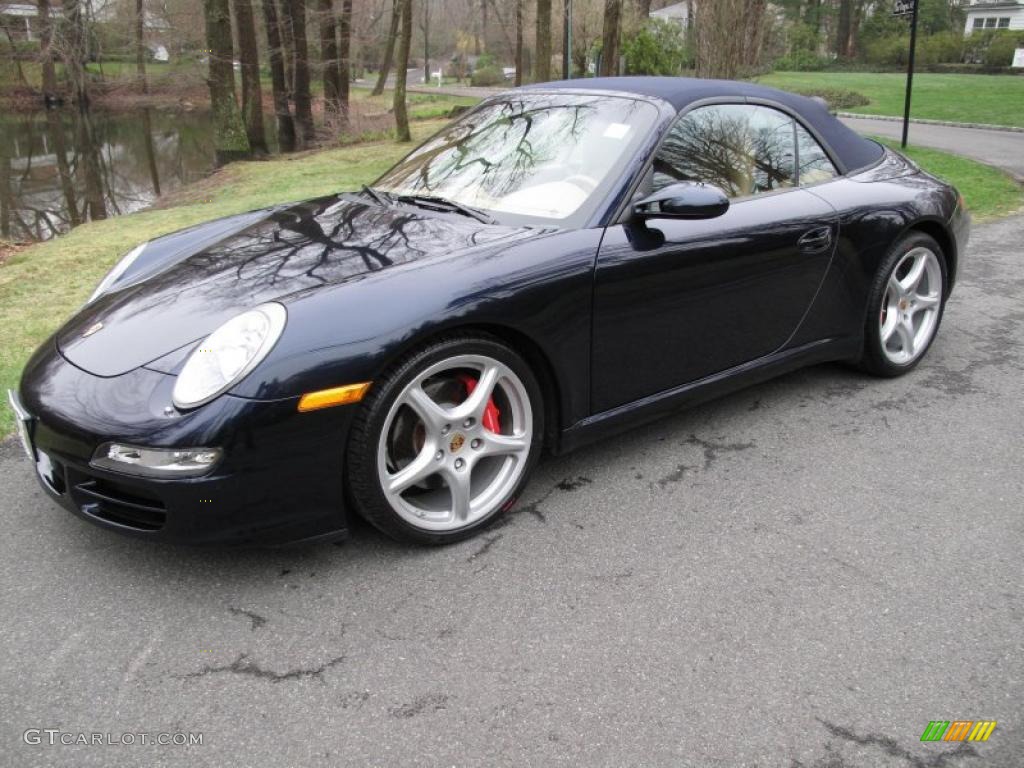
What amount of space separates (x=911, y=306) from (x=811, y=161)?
3.28 feet

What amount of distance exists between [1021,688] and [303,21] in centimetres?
2406

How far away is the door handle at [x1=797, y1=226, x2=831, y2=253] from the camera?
355 centimetres

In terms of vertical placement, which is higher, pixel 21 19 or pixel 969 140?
pixel 21 19

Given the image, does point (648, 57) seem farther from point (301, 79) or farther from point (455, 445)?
point (455, 445)

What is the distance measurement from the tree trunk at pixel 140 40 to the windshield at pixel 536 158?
1396 inches

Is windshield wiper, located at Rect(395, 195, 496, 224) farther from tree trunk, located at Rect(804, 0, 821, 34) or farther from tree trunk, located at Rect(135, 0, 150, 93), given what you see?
tree trunk, located at Rect(804, 0, 821, 34)

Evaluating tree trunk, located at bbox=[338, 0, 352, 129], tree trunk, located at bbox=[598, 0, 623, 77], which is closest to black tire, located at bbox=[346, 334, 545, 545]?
tree trunk, located at bbox=[598, 0, 623, 77]

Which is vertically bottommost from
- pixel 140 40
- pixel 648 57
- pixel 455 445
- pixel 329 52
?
pixel 455 445

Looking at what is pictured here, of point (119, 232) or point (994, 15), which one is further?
point (994, 15)

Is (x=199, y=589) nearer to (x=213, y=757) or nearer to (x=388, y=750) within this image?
(x=213, y=757)

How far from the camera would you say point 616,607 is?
2.47m

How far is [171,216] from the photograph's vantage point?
10852 millimetres

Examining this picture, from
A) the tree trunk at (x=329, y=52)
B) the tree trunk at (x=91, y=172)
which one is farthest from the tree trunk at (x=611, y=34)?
the tree trunk at (x=91, y=172)

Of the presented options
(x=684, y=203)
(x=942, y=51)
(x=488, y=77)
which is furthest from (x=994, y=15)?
(x=684, y=203)
